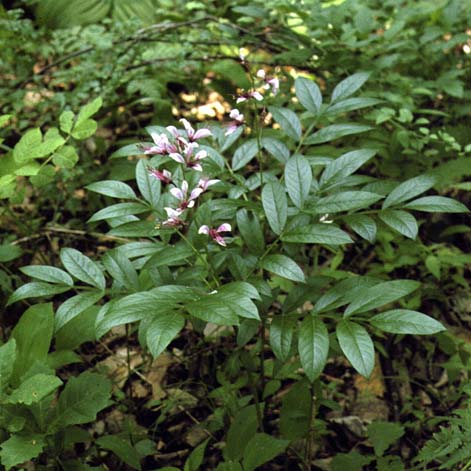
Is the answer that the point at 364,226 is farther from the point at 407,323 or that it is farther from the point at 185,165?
the point at 185,165

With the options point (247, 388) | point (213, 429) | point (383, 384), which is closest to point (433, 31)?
point (383, 384)

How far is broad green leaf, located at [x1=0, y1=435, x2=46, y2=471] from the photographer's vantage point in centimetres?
143

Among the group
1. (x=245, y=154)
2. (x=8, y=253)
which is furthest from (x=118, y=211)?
(x=8, y=253)

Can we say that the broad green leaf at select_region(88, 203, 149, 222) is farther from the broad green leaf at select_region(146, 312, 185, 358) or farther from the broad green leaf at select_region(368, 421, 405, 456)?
the broad green leaf at select_region(368, 421, 405, 456)

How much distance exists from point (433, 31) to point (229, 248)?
1.60 m

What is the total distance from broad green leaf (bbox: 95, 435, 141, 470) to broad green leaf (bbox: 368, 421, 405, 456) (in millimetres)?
687

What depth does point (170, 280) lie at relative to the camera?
5.12ft

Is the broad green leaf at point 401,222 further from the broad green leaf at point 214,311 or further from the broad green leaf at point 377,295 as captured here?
the broad green leaf at point 214,311

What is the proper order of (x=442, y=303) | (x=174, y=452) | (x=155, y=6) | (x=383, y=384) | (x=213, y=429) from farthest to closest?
1. (x=155, y=6)
2. (x=442, y=303)
3. (x=383, y=384)
4. (x=174, y=452)
5. (x=213, y=429)

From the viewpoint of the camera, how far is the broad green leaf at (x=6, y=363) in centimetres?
152

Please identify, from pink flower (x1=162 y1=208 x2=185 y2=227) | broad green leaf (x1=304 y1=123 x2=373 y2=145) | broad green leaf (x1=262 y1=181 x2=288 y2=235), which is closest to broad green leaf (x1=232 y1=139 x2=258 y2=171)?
broad green leaf (x1=304 y1=123 x2=373 y2=145)

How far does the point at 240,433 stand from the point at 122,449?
0.32 m

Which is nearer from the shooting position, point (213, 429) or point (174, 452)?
point (213, 429)

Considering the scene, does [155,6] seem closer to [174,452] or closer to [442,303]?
[442,303]
